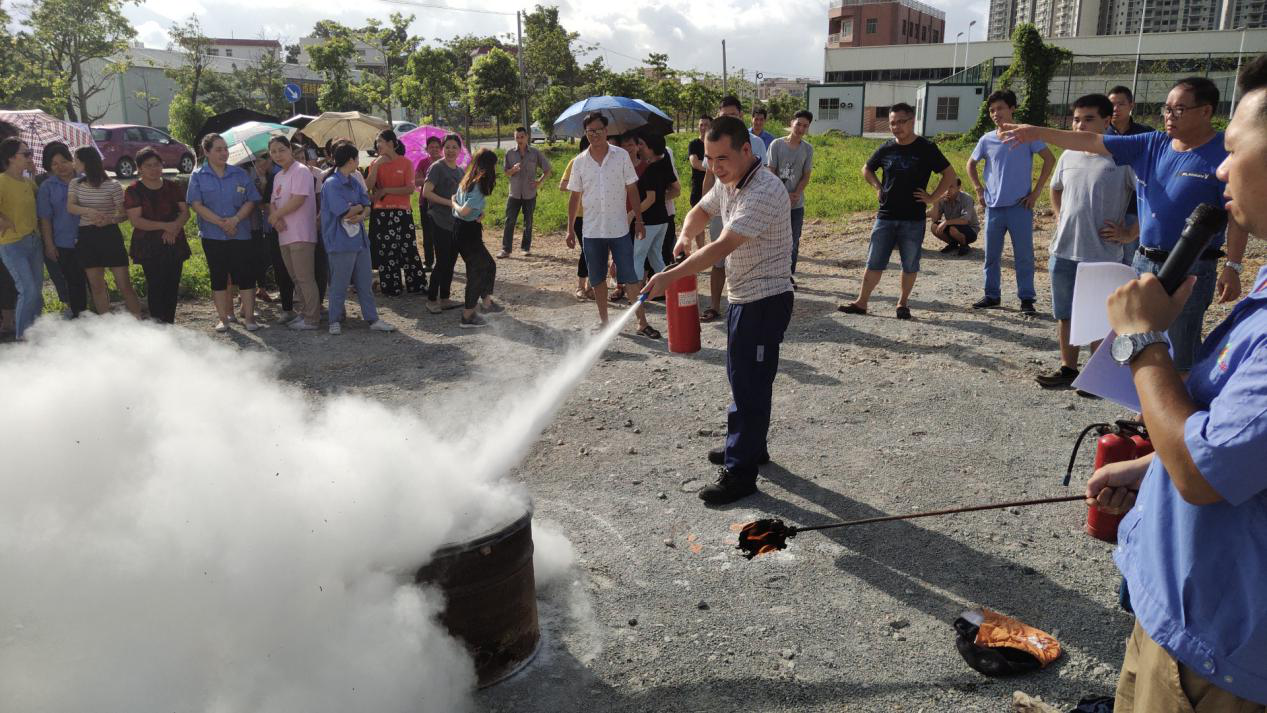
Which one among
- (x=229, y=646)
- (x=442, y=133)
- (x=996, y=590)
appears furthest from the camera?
(x=442, y=133)

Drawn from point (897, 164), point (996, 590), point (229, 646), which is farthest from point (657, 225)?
point (229, 646)

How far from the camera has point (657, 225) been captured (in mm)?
9258

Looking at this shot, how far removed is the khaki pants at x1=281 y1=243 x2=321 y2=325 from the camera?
8680mm

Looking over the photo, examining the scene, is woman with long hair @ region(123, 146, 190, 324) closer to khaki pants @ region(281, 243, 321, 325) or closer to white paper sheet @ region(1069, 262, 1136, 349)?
khaki pants @ region(281, 243, 321, 325)

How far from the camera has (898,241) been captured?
8305 millimetres

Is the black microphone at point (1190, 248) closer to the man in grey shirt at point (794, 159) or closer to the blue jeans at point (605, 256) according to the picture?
the blue jeans at point (605, 256)

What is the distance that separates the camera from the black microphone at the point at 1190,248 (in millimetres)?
1724

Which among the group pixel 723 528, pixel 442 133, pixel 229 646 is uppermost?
pixel 442 133

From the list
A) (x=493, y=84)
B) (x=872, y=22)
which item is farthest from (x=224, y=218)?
(x=872, y=22)

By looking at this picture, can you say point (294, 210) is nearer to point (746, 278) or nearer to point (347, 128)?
point (746, 278)

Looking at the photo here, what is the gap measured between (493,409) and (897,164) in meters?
4.61

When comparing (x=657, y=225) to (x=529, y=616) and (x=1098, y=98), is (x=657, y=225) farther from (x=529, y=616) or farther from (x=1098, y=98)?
(x=529, y=616)

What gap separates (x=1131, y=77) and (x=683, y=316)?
56.1 m

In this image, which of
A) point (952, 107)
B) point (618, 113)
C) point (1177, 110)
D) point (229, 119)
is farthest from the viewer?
point (952, 107)
